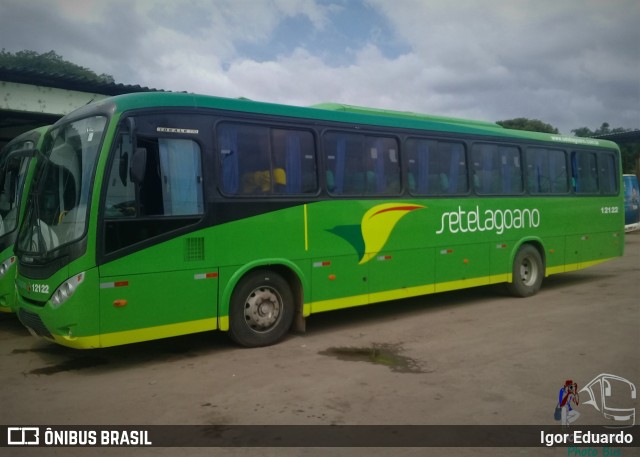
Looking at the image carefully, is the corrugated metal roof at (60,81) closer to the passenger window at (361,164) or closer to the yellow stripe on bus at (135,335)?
the passenger window at (361,164)

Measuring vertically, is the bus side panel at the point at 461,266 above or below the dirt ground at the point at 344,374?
above

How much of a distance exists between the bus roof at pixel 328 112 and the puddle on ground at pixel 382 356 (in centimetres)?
329

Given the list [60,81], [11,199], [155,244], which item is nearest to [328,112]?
[155,244]

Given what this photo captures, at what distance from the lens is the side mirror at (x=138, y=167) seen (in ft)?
20.9

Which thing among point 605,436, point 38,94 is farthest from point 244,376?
point 38,94

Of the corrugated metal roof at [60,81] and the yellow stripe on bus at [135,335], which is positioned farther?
the corrugated metal roof at [60,81]

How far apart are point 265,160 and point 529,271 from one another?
6.75 metres

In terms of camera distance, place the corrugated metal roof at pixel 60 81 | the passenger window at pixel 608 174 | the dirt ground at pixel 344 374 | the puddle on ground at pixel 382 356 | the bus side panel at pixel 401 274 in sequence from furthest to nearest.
Answer: the passenger window at pixel 608 174 → the corrugated metal roof at pixel 60 81 → the bus side panel at pixel 401 274 → the puddle on ground at pixel 382 356 → the dirt ground at pixel 344 374

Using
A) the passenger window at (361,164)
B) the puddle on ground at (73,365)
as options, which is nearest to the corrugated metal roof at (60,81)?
the passenger window at (361,164)

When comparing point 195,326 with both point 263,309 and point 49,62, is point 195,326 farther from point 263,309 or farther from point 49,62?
point 49,62

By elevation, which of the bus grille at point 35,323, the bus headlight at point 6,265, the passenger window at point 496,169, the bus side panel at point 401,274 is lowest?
the bus grille at point 35,323

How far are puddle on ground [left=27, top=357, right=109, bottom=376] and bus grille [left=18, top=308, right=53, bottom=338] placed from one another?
44 cm

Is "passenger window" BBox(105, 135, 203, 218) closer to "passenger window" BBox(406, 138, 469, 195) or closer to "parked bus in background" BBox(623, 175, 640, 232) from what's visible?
"passenger window" BBox(406, 138, 469, 195)

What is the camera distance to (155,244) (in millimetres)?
6719
